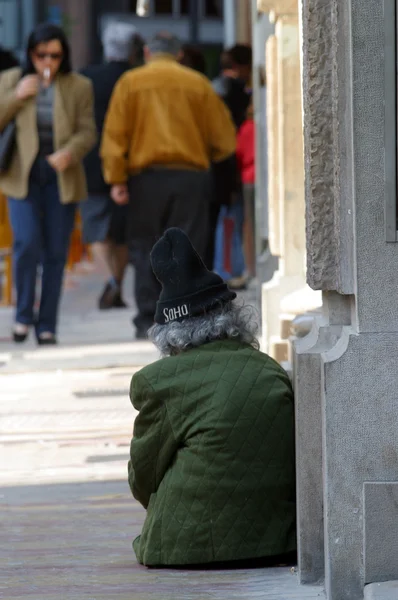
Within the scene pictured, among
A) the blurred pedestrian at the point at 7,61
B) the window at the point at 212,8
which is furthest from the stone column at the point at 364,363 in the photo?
the window at the point at 212,8

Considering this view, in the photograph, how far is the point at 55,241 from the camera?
36.3 ft

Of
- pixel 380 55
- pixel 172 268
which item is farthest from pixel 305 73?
pixel 172 268

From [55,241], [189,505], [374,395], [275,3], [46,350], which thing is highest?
[275,3]

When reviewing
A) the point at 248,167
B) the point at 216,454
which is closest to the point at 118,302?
the point at 248,167

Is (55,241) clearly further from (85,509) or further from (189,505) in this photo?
(189,505)

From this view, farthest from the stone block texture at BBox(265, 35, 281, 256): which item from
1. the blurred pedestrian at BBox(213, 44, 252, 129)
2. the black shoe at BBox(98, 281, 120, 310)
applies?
the blurred pedestrian at BBox(213, 44, 252, 129)

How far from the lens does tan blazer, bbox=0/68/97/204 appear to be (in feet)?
35.9

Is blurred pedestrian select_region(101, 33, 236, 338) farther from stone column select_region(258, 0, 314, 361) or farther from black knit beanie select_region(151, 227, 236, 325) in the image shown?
black knit beanie select_region(151, 227, 236, 325)

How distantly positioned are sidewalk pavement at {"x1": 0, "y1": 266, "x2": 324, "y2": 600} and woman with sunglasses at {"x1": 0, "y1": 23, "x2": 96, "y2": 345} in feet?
2.51

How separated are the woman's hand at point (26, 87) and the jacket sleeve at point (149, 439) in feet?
20.7

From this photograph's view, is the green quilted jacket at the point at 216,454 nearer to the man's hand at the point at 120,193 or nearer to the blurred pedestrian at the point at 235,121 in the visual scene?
the man's hand at the point at 120,193

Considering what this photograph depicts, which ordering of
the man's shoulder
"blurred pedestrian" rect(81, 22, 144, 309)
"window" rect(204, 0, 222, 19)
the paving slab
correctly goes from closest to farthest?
the paving slab
the man's shoulder
"blurred pedestrian" rect(81, 22, 144, 309)
"window" rect(204, 0, 222, 19)

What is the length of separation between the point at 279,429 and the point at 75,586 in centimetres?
75

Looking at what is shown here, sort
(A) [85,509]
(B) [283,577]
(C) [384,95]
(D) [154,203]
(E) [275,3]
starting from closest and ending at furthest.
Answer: (C) [384,95]
(B) [283,577]
(A) [85,509]
(E) [275,3]
(D) [154,203]
